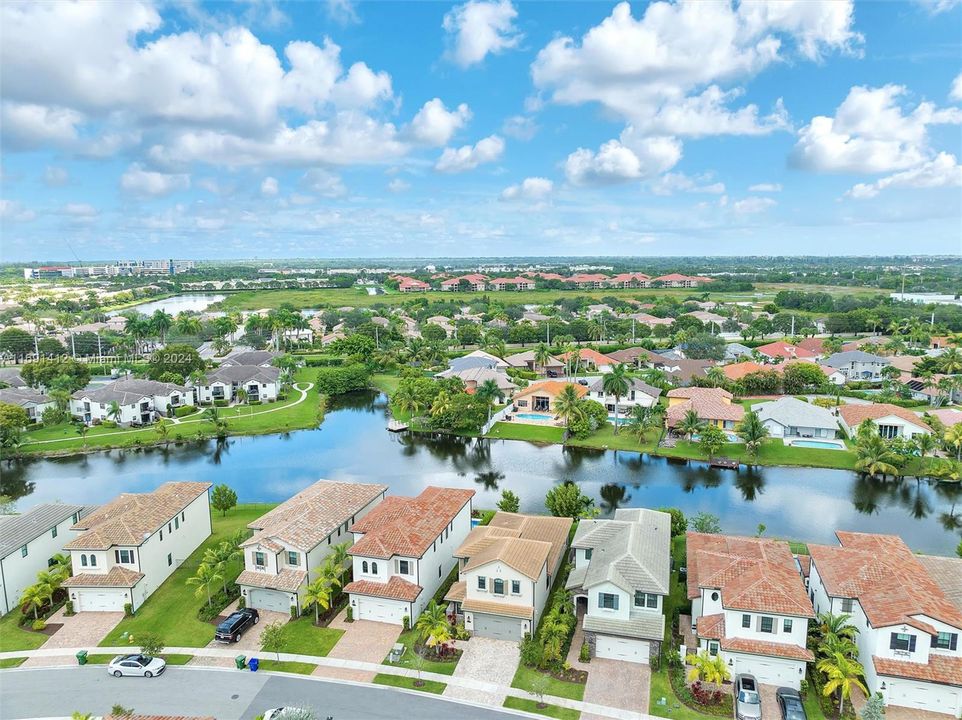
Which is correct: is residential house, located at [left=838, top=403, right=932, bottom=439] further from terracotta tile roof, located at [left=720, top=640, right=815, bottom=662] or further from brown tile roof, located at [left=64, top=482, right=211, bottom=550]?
brown tile roof, located at [left=64, top=482, right=211, bottom=550]

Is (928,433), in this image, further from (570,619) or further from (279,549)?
(279,549)

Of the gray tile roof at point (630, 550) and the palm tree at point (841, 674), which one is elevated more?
the gray tile roof at point (630, 550)

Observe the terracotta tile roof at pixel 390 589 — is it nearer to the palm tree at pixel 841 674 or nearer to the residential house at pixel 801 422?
the palm tree at pixel 841 674

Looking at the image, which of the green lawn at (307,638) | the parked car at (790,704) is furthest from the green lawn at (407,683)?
the parked car at (790,704)

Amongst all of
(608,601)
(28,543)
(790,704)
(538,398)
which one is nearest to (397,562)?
(608,601)

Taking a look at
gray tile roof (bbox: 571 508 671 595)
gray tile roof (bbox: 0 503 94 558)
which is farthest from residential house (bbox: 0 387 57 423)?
gray tile roof (bbox: 571 508 671 595)

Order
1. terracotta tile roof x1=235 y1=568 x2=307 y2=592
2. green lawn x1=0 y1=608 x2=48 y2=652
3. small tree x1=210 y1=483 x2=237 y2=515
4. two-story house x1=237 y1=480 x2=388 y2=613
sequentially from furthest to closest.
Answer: small tree x1=210 y1=483 x2=237 y2=515, two-story house x1=237 y1=480 x2=388 y2=613, terracotta tile roof x1=235 y1=568 x2=307 y2=592, green lawn x1=0 y1=608 x2=48 y2=652
